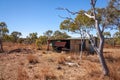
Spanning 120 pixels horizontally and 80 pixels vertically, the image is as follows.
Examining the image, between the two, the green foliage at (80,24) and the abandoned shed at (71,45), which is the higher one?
the green foliage at (80,24)

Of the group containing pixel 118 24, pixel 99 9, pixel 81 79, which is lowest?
pixel 81 79

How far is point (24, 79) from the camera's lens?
8.95 m

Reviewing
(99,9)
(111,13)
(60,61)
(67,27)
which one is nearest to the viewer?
(111,13)

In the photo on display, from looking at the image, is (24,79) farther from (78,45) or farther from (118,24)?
(78,45)

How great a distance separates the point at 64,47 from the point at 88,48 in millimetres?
4345

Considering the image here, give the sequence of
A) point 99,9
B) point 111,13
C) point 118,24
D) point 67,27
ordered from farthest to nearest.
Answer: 1. point 67,27
2. point 118,24
3. point 99,9
4. point 111,13

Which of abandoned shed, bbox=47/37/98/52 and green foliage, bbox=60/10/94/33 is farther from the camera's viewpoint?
abandoned shed, bbox=47/37/98/52

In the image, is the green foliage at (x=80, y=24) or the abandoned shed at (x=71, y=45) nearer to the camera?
the green foliage at (x=80, y=24)

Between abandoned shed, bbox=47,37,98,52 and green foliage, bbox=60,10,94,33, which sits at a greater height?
green foliage, bbox=60,10,94,33

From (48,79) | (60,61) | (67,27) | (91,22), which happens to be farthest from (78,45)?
(48,79)

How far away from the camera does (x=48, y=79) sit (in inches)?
373

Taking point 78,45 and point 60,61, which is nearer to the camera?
point 60,61

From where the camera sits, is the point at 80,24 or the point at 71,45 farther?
the point at 71,45

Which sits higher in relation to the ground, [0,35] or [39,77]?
[0,35]
